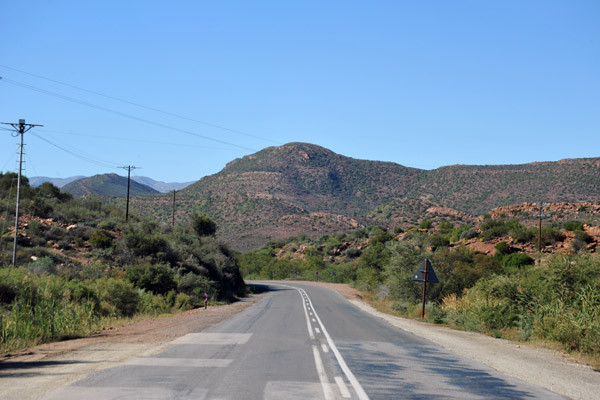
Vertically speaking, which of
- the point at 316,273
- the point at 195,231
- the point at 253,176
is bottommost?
the point at 316,273

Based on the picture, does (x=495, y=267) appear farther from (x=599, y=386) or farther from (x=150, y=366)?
(x=150, y=366)

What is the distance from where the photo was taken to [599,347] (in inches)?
516

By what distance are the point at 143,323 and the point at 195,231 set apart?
3860 cm

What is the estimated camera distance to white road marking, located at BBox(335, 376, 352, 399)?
7.65 metres

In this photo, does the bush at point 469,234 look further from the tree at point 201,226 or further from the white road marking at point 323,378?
the white road marking at point 323,378

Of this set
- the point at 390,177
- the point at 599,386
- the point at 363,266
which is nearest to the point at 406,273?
the point at 599,386

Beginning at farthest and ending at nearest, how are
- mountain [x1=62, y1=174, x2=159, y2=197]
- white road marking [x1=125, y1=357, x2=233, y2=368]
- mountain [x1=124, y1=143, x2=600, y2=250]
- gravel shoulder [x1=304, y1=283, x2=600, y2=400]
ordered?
mountain [x1=62, y1=174, x2=159, y2=197]
mountain [x1=124, y1=143, x2=600, y2=250]
white road marking [x1=125, y1=357, x2=233, y2=368]
gravel shoulder [x1=304, y1=283, x2=600, y2=400]

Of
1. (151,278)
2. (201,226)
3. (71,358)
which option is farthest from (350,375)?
(201,226)

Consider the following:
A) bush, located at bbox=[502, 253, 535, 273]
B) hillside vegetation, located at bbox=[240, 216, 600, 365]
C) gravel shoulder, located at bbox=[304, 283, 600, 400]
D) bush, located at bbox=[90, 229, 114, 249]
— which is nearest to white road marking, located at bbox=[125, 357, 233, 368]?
gravel shoulder, located at bbox=[304, 283, 600, 400]

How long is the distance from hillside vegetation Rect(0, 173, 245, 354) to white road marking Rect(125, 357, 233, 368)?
11.3 feet

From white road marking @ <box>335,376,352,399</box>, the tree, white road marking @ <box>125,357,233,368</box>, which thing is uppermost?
the tree

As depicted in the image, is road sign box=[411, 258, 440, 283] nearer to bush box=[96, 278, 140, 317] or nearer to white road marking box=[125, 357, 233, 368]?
bush box=[96, 278, 140, 317]

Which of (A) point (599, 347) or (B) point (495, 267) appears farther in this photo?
(B) point (495, 267)

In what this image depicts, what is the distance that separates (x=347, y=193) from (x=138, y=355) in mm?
117367
